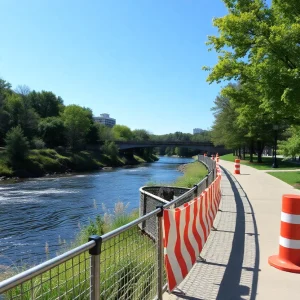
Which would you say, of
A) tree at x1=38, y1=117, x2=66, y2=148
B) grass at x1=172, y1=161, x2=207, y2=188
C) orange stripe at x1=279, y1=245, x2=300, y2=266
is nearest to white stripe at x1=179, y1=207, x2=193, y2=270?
orange stripe at x1=279, y1=245, x2=300, y2=266

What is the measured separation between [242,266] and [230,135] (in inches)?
1474

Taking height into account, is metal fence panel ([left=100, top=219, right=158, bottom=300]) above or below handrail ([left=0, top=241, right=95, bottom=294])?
below

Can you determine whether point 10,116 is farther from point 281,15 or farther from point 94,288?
point 94,288

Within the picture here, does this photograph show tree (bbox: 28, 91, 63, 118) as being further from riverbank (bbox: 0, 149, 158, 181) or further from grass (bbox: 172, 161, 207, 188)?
grass (bbox: 172, 161, 207, 188)

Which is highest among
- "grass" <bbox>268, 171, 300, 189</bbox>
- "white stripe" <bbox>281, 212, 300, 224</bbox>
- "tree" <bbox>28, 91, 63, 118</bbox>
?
"tree" <bbox>28, 91, 63, 118</bbox>

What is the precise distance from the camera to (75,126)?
257ft

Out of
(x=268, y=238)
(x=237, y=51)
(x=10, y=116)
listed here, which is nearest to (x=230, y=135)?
(x=237, y=51)

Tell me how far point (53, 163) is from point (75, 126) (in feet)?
80.3

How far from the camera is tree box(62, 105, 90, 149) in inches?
3024

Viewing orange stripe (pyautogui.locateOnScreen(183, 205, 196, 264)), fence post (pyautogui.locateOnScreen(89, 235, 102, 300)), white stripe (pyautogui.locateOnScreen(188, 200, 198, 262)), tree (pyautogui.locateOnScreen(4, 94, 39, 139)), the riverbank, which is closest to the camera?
fence post (pyautogui.locateOnScreen(89, 235, 102, 300))

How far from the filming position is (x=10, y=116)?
221 feet

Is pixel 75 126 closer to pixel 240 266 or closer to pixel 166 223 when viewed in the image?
pixel 240 266

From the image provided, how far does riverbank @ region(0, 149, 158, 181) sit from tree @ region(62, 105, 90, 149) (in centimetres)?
492

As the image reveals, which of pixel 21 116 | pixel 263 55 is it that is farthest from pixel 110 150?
pixel 263 55
